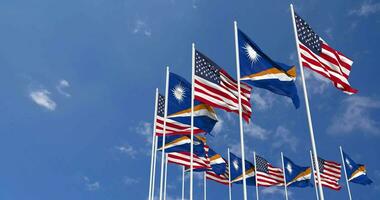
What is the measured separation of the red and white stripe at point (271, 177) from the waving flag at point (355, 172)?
24.0ft

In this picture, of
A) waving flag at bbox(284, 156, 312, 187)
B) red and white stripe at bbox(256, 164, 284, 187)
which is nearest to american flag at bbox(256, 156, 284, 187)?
red and white stripe at bbox(256, 164, 284, 187)

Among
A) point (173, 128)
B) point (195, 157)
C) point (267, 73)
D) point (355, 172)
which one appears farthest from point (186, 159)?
point (355, 172)

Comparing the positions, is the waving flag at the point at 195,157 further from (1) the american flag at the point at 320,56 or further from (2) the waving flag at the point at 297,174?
(2) the waving flag at the point at 297,174

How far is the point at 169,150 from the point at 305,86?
39.8 feet

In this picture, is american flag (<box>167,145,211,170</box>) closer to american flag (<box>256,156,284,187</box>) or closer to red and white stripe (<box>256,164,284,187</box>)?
american flag (<box>256,156,284,187</box>)

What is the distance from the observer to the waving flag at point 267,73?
16.1m

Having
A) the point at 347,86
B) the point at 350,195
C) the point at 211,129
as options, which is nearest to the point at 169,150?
the point at 211,129

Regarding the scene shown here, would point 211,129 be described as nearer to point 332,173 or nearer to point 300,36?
point 300,36

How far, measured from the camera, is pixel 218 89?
59.2 ft

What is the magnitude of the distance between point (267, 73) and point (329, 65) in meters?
2.60

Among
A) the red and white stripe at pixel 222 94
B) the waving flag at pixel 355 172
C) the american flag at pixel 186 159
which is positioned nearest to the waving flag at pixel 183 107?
the red and white stripe at pixel 222 94

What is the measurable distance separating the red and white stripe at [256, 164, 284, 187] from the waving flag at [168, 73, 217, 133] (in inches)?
560

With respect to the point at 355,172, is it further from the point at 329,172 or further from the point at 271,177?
the point at 271,177

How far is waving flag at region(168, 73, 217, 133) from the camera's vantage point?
2033 cm
